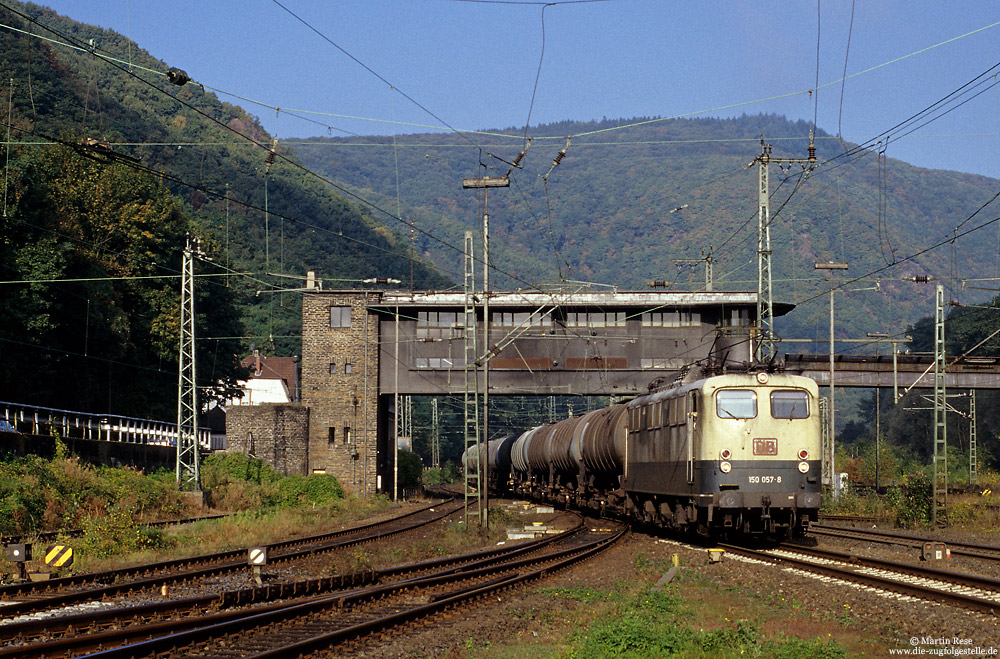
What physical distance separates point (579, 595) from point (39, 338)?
37611 mm

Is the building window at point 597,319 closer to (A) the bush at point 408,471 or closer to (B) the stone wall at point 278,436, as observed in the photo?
(B) the stone wall at point 278,436

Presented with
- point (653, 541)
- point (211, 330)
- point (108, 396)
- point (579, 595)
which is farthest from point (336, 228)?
point (579, 595)

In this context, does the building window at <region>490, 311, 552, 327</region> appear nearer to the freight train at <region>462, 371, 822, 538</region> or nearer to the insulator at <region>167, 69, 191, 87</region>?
the freight train at <region>462, 371, 822, 538</region>

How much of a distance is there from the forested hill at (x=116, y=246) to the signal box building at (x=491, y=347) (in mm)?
9502

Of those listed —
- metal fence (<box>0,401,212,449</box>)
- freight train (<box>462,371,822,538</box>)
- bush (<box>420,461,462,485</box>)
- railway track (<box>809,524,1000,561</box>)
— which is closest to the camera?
freight train (<box>462,371,822,538</box>)

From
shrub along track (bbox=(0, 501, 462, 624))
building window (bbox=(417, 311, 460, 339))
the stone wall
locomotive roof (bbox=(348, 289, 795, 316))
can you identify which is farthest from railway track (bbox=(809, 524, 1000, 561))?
the stone wall

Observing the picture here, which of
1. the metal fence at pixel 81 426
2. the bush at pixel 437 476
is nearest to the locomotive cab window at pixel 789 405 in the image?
the metal fence at pixel 81 426

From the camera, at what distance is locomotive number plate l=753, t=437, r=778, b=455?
853 inches

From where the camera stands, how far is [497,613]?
47.9 feet

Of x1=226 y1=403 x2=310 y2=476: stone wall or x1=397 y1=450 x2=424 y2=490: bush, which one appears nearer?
x1=226 y1=403 x2=310 y2=476: stone wall

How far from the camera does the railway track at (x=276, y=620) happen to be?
11250 millimetres

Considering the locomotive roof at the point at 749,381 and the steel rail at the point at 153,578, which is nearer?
the steel rail at the point at 153,578

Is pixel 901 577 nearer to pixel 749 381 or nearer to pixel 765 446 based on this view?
pixel 765 446

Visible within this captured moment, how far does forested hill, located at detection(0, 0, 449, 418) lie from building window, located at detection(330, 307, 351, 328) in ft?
23.2
